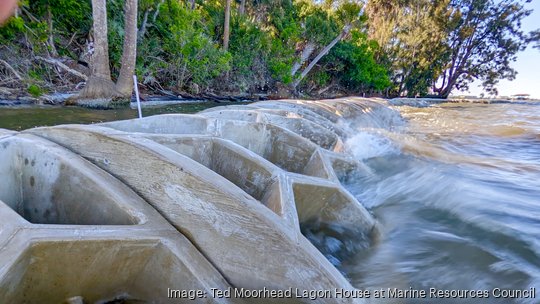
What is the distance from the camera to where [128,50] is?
27.4 feet

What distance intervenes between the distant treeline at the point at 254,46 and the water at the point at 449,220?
294 inches

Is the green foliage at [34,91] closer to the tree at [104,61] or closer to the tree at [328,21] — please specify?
the tree at [104,61]

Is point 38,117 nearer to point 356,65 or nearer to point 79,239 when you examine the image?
point 79,239

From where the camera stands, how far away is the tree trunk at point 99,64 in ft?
25.5

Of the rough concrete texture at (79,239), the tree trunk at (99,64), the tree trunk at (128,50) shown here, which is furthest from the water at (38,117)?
the rough concrete texture at (79,239)

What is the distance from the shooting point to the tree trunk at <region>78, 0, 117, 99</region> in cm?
777

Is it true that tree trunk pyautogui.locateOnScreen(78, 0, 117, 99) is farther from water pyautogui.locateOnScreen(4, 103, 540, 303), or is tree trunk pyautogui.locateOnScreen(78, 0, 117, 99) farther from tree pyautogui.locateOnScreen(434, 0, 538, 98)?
tree pyautogui.locateOnScreen(434, 0, 538, 98)

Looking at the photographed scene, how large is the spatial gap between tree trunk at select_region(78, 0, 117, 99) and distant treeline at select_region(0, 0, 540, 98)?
25mm

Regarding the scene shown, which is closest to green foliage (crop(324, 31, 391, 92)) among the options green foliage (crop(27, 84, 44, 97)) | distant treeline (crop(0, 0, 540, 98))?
distant treeline (crop(0, 0, 540, 98))

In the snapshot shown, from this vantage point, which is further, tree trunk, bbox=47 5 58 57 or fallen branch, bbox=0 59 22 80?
tree trunk, bbox=47 5 58 57

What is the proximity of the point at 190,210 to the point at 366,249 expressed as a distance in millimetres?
1328

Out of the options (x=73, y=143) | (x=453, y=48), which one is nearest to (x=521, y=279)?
(x=73, y=143)

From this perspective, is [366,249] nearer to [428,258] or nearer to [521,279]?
[428,258]

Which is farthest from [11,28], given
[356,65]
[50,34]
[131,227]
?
[356,65]
